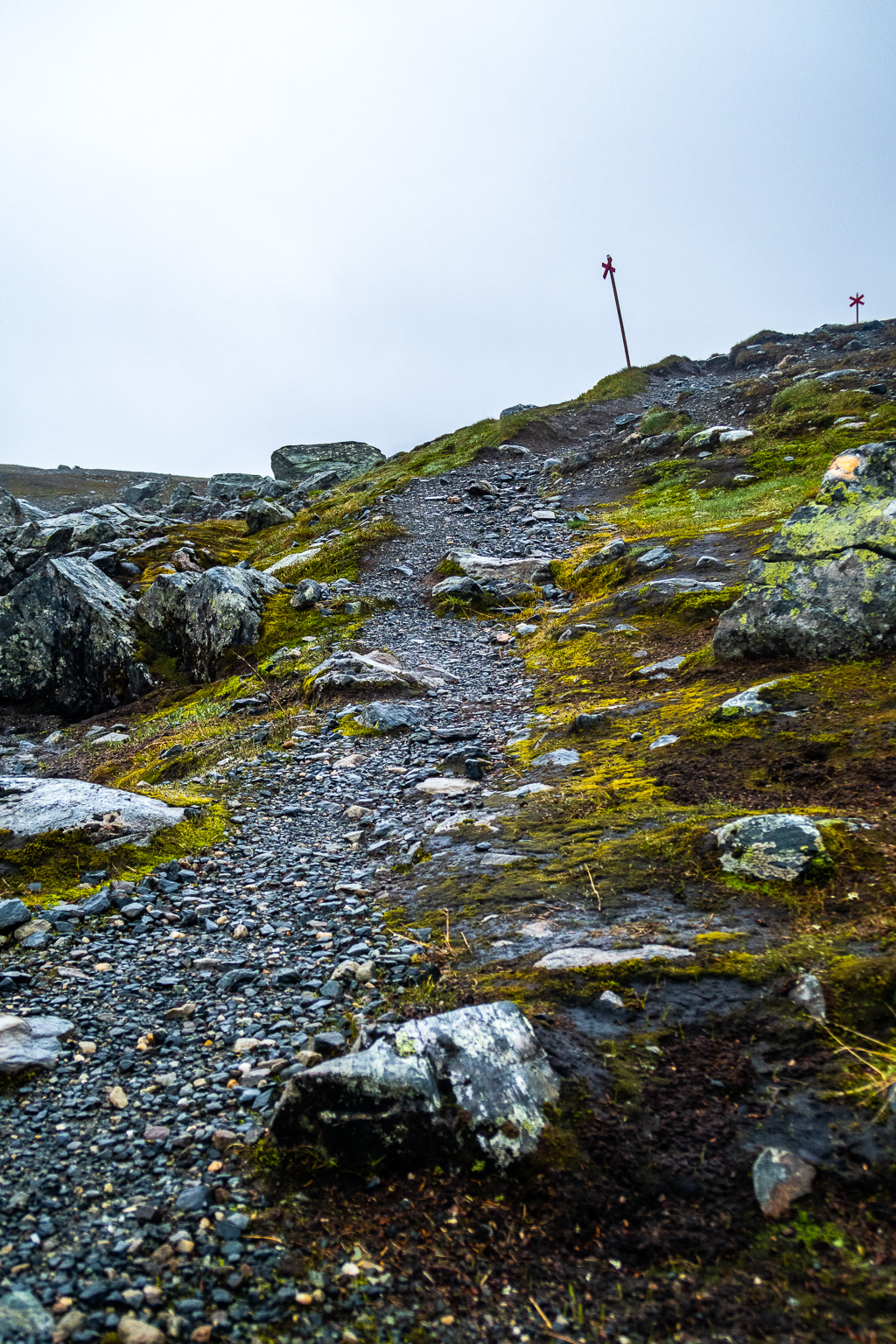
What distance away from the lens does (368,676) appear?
42.2 feet

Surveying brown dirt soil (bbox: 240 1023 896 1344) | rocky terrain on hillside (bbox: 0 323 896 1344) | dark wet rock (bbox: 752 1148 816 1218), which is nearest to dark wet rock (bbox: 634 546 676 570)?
rocky terrain on hillside (bbox: 0 323 896 1344)

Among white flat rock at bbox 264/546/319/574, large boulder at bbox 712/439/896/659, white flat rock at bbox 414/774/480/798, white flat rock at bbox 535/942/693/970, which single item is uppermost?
white flat rock at bbox 264/546/319/574

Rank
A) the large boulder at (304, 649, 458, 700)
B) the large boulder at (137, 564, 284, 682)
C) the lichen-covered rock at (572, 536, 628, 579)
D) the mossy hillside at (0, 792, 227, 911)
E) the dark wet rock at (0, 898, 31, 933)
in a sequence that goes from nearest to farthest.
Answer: the dark wet rock at (0, 898, 31, 933), the mossy hillside at (0, 792, 227, 911), the large boulder at (304, 649, 458, 700), the lichen-covered rock at (572, 536, 628, 579), the large boulder at (137, 564, 284, 682)

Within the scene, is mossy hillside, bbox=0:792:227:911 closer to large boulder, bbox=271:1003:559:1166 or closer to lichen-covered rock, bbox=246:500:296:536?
large boulder, bbox=271:1003:559:1166

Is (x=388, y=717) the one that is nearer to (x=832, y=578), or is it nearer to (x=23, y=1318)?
(x=832, y=578)

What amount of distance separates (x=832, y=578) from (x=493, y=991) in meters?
6.38

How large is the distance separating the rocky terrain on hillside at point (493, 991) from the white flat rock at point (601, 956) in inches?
1.1

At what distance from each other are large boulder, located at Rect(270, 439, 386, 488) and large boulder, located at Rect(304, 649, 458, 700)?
4503 centimetres

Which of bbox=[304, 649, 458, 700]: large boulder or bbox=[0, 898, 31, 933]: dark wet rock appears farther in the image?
bbox=[304, 649, 458, 700]: large boulder

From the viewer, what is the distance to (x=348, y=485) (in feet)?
127

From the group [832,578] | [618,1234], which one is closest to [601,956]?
[618,1234]

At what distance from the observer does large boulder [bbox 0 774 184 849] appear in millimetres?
7184

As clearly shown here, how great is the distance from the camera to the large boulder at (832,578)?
792 centimetres

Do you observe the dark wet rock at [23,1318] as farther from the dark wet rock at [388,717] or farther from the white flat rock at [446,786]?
the dark wet rock at [388,717]
